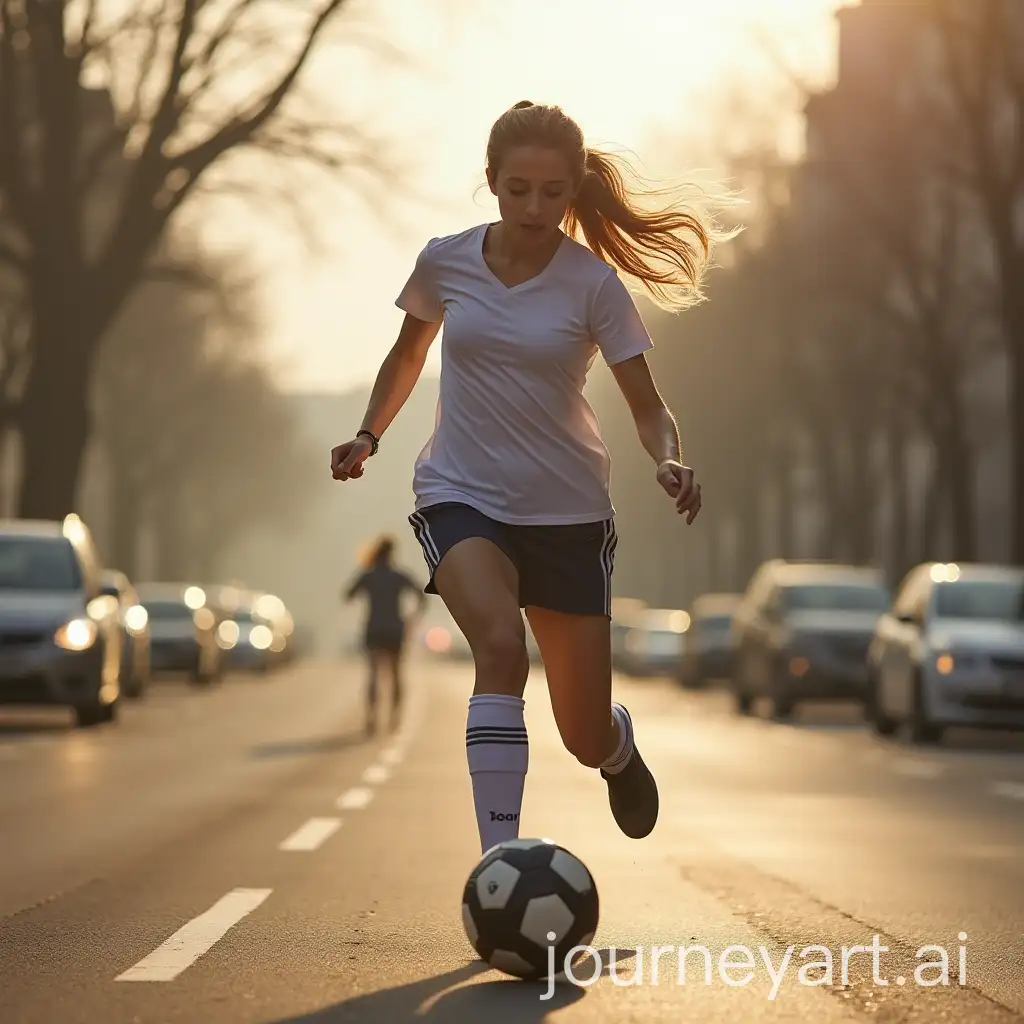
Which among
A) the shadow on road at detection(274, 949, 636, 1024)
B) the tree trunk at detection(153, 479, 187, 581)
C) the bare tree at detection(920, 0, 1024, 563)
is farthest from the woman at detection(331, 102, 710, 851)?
the tree trunk at detection(153, 479, 187, 581)

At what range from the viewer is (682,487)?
6.35 metres

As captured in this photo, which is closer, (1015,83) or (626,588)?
(1015,83)

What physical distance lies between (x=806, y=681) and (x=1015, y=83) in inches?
299

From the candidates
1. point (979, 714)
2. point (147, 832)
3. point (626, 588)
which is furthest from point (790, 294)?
point (626, 588)

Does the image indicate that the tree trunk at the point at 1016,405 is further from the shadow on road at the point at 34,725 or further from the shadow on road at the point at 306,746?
the shadow on road at the point at 34,725

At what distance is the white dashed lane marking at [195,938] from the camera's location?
6.14m

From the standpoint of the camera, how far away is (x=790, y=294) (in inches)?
1896

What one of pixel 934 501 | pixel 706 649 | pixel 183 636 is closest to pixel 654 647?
pixel 934 501

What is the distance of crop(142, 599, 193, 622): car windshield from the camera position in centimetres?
4034

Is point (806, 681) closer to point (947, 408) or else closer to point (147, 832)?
point (947, 408)

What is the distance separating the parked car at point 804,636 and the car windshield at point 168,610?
1187 centimetres

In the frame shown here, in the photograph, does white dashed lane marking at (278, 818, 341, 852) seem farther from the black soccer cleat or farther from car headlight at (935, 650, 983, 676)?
car headlight at (935, 650, 983, 676)

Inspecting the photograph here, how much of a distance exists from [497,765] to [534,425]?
924 millimetres

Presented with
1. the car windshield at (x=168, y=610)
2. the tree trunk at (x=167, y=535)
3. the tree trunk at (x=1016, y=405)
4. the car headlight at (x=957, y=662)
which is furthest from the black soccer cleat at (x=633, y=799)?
the tree trunk at (x=167, y=535)
